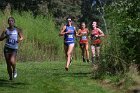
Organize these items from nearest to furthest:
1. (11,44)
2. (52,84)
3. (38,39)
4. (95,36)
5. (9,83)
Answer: (52,84)
(9,83)
(11,44)
(95,36)
(38,39)

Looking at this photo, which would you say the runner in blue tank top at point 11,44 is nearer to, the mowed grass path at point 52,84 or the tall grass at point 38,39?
the mowed grass path at point 52,84

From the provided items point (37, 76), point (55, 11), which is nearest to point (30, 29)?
point (37, 76)

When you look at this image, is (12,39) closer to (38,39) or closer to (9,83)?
(9,83)

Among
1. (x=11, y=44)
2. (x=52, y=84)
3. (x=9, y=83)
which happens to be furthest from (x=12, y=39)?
(x=52, y=84)

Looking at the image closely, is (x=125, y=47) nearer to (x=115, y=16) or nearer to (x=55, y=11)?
(x=115, y=16)

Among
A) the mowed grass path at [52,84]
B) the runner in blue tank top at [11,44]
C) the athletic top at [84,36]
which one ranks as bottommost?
the mowed grass path at [52,84]

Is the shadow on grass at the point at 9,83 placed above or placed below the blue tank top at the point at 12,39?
below

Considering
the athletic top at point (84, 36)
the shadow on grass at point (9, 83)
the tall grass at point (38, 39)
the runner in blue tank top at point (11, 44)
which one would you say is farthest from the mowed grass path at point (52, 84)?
the tall grass at point (38, 39)

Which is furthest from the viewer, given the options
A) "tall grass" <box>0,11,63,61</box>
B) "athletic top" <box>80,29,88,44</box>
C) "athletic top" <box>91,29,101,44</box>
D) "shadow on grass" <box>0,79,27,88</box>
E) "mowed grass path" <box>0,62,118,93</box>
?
"tall grass" <box>0,11,63,61</box>

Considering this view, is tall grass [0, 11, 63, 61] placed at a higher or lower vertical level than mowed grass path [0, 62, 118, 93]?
higher

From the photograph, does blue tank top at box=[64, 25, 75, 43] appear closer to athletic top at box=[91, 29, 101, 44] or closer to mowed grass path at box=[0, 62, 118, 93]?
athletic top at box=[91, 29, 101, 44]

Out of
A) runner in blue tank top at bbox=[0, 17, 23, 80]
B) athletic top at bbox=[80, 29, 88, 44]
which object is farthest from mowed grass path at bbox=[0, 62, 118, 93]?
athletic top at bbox=[80, 29, 88, 44]

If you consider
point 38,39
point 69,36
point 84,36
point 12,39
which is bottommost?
point 12,39

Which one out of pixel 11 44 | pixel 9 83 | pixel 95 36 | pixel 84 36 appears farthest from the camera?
A: pixel 84 36
